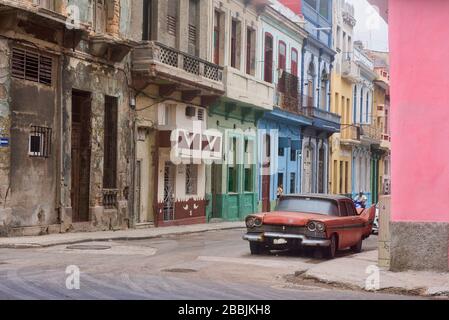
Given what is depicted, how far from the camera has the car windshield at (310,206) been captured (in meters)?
17.3

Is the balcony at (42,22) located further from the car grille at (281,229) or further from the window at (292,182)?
the window at (292,182)

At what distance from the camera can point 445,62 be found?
1312 cm

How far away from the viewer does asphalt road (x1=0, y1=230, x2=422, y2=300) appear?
33.9 ft

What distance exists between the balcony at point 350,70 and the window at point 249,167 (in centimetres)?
1524

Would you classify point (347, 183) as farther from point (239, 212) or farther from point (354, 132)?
point (239, 212)

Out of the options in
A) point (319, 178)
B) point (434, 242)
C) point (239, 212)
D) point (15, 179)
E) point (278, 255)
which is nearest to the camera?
point (434, 242)

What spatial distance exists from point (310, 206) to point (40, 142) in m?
7.27

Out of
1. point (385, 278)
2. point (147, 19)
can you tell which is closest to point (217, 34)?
point (147, 19)

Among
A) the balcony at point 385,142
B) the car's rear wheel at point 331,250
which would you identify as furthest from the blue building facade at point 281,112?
the car's rear wheel at point 331,250

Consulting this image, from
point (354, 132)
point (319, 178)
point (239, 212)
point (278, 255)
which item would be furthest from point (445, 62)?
point (354, 132)

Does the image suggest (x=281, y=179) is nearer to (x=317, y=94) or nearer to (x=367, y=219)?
(x=317, y=94)

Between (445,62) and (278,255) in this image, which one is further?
(278,255)

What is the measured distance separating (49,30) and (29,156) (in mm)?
3212

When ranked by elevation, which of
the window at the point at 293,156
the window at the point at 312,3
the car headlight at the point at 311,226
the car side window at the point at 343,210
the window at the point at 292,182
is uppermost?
the window at the point at 312,3
